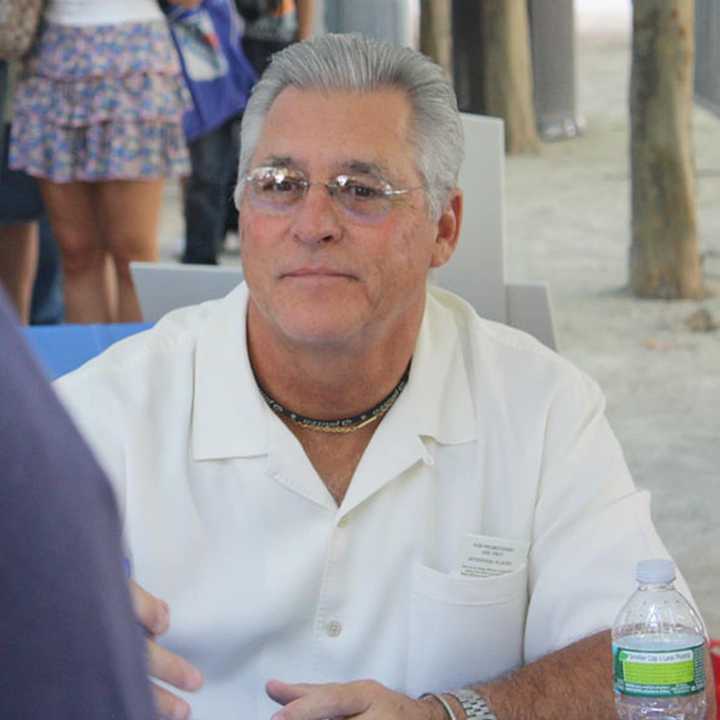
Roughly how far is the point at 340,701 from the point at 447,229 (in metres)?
A: 0.76

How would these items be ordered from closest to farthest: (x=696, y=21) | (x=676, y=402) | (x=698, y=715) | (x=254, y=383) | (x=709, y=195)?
(x=698, y=715)
(x=254, y=383)
(x=676, y=402)
(x=696, y=21)
(x=709, y=195)

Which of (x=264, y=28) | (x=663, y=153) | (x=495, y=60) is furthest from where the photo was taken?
(x=495, y=60)

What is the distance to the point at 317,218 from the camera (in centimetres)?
223

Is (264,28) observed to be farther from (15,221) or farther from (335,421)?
(335,421)

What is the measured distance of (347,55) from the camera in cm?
231

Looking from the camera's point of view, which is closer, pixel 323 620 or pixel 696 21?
pixel 323 620

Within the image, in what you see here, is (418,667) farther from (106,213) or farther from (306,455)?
(106,213)

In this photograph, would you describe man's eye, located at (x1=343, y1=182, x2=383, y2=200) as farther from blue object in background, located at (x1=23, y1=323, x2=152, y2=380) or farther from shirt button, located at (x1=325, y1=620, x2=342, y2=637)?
blue object in background, located at (x1=23, y1=323, x2=152, y2=380)

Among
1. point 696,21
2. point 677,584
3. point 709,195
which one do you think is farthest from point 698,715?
point 709,195

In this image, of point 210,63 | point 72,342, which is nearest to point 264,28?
point 210,63

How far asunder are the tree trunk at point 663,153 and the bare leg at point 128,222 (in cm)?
286

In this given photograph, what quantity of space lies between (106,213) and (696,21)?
10.1ft

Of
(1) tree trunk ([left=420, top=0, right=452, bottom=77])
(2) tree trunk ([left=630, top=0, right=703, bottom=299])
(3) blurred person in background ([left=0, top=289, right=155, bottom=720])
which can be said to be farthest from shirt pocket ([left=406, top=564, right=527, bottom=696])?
(1) tree trunk ([left=420, top=0, right=452, bottom=77])

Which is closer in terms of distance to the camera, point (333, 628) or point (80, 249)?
point (333, 628)
